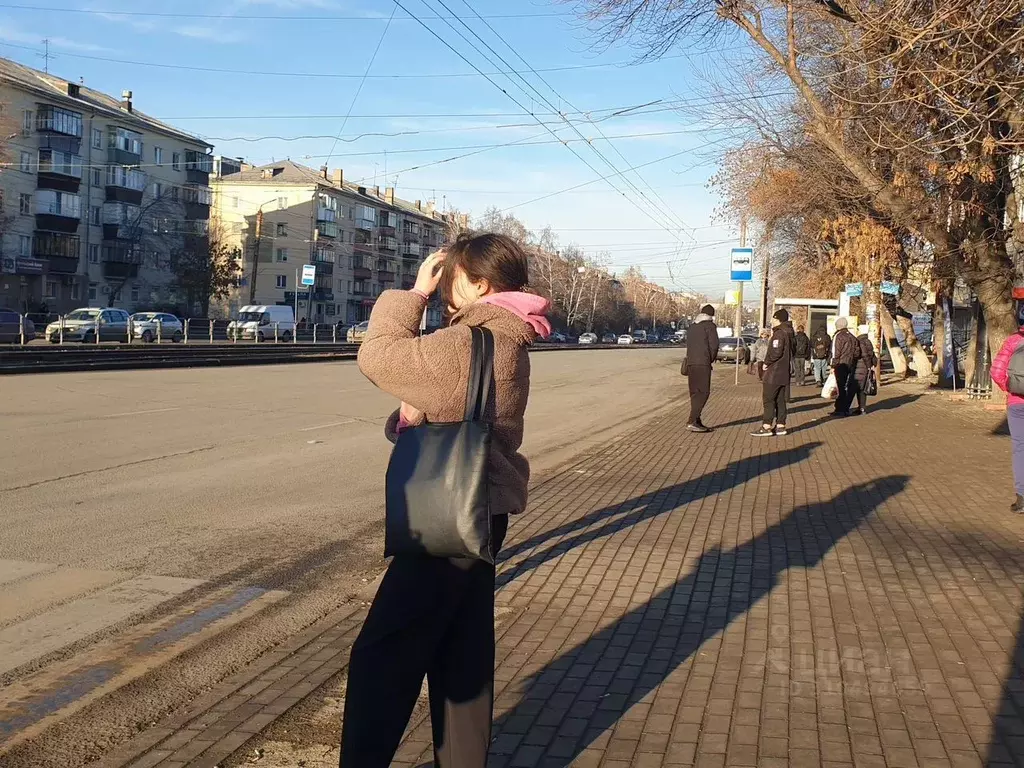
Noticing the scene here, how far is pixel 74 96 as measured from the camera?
64.7 metres

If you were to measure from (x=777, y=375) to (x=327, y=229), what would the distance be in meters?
80.0

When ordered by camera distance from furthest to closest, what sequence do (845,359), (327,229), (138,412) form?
(327,229), (845,359), (138,412)

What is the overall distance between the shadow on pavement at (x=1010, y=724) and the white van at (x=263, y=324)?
5484cm

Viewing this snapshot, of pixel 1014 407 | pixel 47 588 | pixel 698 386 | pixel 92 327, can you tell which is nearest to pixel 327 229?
pixel 92 327

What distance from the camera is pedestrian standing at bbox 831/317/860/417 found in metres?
19.2

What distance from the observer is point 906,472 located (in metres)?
11.7

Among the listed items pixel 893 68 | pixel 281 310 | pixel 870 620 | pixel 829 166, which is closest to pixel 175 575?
pixel 870 620

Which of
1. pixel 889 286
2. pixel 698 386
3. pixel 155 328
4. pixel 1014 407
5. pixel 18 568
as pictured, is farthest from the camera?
pixel 155 328

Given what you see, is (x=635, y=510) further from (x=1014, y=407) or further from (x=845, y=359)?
(x=845, y=359)

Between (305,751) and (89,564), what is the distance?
3365 millimetres

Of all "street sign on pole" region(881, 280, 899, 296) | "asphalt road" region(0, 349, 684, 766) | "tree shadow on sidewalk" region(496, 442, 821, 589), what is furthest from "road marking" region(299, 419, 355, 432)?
"street sign on pole" region(881, 280, 899, 296)

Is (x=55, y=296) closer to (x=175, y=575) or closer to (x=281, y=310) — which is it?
(x=281, y=310)

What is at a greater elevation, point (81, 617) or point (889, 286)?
point (889, 286)

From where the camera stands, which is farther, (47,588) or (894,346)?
(894,346)
